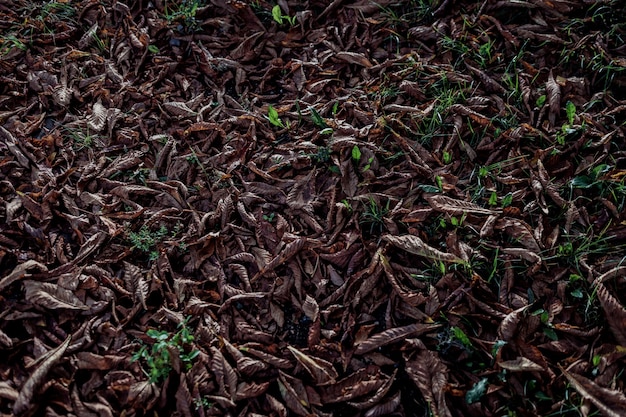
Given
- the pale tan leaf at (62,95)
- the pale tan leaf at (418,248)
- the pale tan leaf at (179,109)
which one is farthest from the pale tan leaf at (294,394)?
the pale tan leaf at (62,95)

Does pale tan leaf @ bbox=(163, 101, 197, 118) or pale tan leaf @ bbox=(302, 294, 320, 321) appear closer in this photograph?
pale tan leaf @ bbox=(302, 294, 320, 321)

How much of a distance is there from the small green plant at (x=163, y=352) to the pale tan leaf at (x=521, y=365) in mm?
1237

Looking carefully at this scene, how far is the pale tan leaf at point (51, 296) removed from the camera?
2.09 m

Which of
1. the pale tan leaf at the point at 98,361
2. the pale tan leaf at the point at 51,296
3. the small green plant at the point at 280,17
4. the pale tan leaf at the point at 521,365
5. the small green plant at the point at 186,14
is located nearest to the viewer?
the pale tan leaf at the point at 521,365

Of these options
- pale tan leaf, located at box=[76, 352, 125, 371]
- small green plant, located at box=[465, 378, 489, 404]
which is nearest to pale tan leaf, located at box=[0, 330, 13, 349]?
pale tan leaf, located at box=[76, 352, 125, 371]

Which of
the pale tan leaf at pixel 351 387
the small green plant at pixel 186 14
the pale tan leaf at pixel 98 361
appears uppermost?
the small green plant at pixel 186 14

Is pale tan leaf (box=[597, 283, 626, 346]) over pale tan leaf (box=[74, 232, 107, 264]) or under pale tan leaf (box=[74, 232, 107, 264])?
over

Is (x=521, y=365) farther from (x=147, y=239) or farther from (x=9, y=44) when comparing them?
(x=9, y=44)

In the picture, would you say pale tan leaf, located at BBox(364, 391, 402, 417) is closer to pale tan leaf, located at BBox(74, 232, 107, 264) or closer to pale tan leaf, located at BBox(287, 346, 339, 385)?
pale tan leaf, located at BBox(287, 346, 339, 385)

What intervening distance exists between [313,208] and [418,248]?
1.83 feet

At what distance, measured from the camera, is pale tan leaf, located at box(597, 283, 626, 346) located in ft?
6.23

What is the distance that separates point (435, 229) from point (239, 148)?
3.75 feet

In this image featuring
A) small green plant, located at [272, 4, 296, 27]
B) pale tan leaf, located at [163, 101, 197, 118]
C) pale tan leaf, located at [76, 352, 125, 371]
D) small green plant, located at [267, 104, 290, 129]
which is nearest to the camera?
pale tan leaf, located at [76, 352, 125, 371]

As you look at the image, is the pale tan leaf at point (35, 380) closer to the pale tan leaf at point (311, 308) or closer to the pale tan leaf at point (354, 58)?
the pale tan leaf at point (311, 308)
